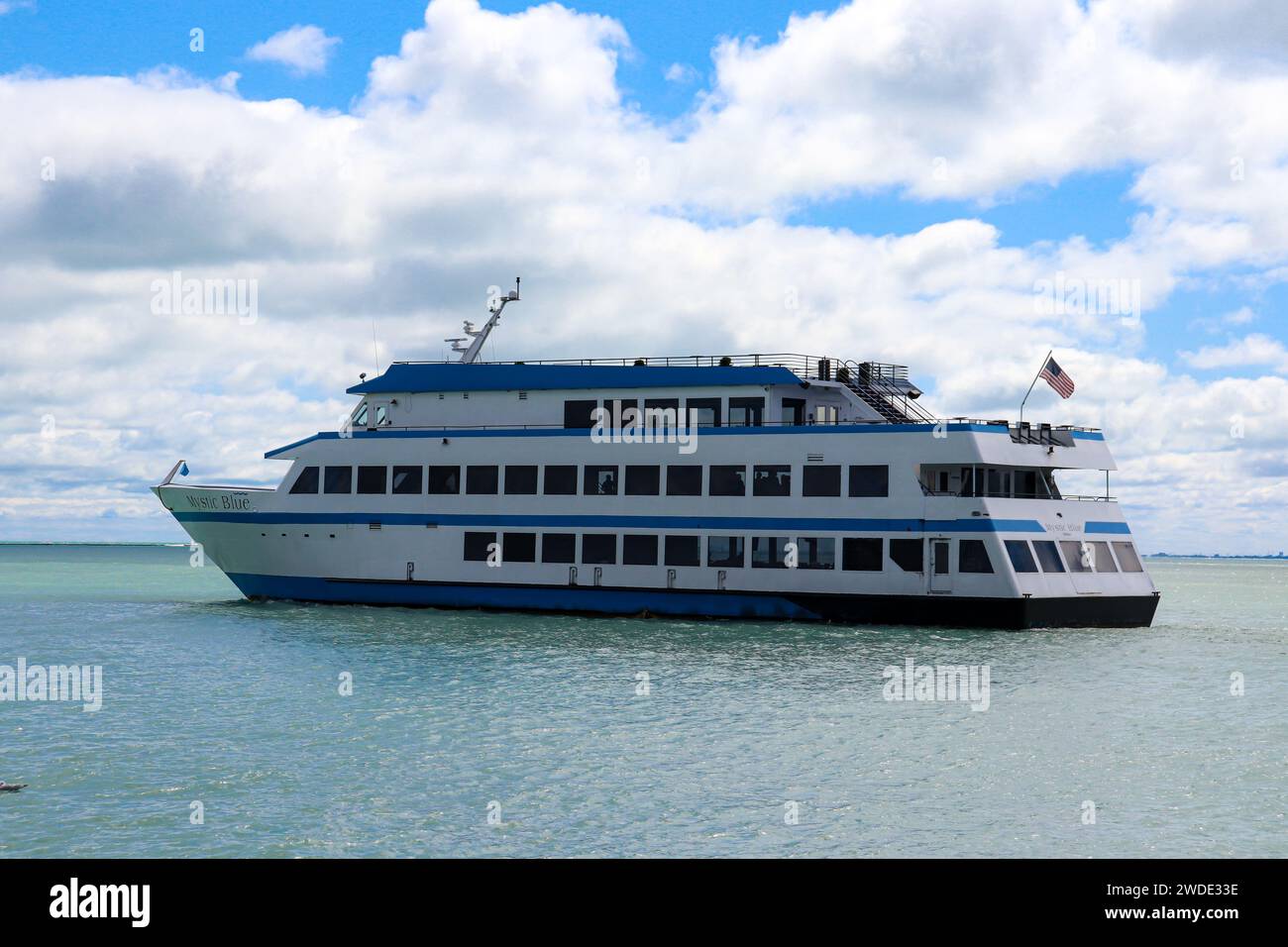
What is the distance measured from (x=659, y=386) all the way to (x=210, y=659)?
16.1 m

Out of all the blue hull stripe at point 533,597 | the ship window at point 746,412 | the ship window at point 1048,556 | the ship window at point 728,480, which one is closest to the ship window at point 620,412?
the ship window at point 746,412

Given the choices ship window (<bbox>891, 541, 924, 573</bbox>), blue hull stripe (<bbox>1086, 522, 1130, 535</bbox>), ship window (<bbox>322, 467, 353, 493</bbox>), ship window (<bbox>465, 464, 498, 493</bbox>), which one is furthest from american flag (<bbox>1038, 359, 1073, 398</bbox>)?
ship window (<bbox>322, 467, 353, 493</bbox>)

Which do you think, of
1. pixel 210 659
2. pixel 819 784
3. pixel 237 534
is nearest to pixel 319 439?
pixel 237 534

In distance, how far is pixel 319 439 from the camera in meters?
40.2

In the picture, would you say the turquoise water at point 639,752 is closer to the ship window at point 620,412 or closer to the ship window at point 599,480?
the ship window at point 599,480

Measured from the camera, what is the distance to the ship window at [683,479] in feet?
119

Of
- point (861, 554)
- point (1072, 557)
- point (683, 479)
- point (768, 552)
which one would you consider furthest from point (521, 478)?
point (1072, 557)

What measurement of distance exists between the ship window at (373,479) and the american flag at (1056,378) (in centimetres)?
2103

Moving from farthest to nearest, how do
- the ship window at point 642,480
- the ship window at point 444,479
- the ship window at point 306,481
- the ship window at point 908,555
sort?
the ship window at point 306,481
the ship window at point 444,479
the ship window at point 642,480
the ship window at point 908,555

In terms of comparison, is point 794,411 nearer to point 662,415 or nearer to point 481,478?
point 662,415

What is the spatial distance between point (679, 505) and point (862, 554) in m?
→ 5.87

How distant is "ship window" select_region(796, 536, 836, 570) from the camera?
3462 cm

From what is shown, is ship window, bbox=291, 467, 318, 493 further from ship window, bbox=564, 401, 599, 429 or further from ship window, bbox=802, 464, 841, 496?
ship window, bbox=802, 464, 841, 496

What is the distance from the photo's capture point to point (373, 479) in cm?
3928
